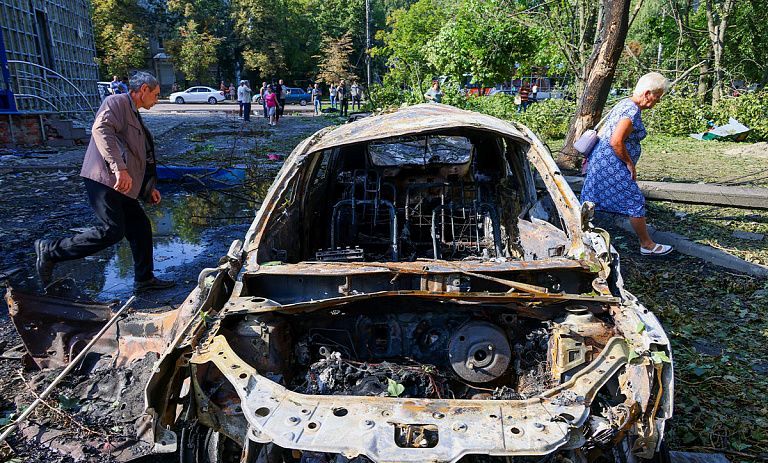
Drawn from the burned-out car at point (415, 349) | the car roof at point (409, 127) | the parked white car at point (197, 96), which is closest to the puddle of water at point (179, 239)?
the burned-out car at point (415, 349)

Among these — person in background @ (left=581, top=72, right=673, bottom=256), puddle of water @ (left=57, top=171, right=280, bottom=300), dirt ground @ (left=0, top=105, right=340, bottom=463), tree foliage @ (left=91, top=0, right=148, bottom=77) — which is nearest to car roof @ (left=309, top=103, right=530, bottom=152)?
person in background @ (left=581, top=72, right=673, bottom=256)

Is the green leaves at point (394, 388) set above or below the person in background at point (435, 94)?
below

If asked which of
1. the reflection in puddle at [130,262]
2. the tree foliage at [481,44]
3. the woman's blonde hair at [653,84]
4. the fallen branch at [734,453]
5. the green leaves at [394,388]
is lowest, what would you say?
the fallen branch at [734,453]

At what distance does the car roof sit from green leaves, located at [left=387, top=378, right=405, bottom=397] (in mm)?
1765

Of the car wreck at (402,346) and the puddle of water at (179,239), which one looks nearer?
the car wreck at (402,346)

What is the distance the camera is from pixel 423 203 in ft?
16.9

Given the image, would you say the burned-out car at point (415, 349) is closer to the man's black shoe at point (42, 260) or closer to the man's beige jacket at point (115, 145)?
the man's beige jacket at point (115, 145)

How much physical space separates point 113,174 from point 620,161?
4628mm

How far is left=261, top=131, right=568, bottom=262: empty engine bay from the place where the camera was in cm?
431

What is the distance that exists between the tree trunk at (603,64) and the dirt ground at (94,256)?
5157mm

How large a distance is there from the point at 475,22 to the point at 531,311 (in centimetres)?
1429

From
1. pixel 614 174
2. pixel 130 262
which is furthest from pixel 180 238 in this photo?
pixel 614 174

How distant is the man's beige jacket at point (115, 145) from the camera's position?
4.43 meters

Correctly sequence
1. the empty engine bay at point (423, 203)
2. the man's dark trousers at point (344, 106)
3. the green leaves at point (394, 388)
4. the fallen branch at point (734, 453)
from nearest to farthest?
the green leaves at point (394, 388) < the fallen branch at point (734, 453) < the empty engine bay at point (423, 203) < the man's dark trousers at point (344, 106)
